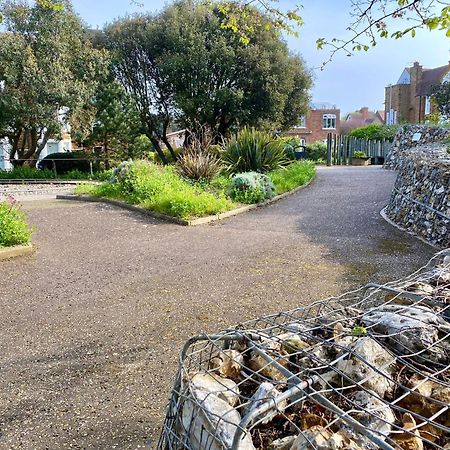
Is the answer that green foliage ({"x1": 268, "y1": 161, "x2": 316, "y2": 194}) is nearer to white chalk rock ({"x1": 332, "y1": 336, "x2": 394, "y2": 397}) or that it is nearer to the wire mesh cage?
the wire mesh cage

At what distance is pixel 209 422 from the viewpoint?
5.24 ft

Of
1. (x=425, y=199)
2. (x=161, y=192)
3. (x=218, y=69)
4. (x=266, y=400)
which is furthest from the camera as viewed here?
(x=218, y=69)

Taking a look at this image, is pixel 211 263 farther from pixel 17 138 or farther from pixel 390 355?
pixel 17 138

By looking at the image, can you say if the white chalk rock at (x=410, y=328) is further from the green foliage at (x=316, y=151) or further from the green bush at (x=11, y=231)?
the green foliage at (x=316, y=151)

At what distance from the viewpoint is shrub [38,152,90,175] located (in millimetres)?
19734

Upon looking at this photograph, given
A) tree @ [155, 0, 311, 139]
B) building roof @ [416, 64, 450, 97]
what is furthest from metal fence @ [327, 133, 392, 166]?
building roof @ [416, 64, 450, 97]

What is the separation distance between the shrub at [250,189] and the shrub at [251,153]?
1.89 m

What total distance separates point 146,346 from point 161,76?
60.5 ft

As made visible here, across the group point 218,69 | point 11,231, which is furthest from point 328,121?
point 11,231

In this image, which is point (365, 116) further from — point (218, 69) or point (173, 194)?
point (173, 194)

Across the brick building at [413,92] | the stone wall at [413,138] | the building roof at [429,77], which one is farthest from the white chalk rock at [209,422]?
the building roof at [429,77]

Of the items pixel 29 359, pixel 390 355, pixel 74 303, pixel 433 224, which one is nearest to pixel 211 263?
pixel 74 303

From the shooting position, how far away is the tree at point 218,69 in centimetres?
1903

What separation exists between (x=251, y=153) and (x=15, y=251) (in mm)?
7616
